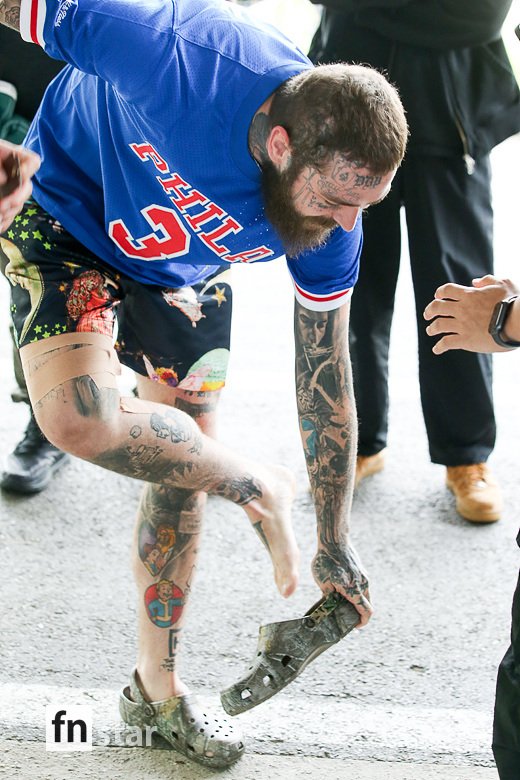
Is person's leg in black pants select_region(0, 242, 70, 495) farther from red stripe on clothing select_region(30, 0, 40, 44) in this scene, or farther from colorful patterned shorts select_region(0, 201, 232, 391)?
red stripe on clothing select_region(30, 0, 40, 44)

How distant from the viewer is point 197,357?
2.43 m

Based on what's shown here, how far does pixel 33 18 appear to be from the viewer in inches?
80.6

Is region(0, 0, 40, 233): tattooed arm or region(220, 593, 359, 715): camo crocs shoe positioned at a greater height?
region(0, 0, 40, 233): tattooed arm

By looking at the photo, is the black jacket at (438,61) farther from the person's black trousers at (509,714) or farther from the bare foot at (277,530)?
the person's black trousers at (509,714)

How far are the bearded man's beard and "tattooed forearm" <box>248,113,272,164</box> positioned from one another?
0.02 metres

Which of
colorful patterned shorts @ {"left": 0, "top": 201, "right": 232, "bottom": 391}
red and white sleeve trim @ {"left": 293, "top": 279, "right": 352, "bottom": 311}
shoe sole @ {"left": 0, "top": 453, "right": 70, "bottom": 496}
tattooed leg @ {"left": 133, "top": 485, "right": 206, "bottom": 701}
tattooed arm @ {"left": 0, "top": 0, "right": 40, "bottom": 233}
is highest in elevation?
tattooed arm @ {"left": 0, "top": 0, "right": 40, "bottom": 233}

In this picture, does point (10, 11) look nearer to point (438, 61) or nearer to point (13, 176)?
point (13, 176)

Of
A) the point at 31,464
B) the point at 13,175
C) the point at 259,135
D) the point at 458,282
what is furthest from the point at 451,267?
the point at 13,175

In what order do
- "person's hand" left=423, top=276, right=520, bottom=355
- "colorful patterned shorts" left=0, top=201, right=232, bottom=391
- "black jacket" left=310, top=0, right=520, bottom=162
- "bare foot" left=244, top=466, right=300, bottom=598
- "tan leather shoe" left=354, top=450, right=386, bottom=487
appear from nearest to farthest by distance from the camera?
"person's hand" left=423, top=276, right=520, bottom=355 → "colorful patterned shorts" left=0, top=201, right=232, bottom=391 → "bare foot" left=244, top=466, right=300, bottom=598 → "black jacket" left=310, top=0, right=520, bottom=162 → "tan leather shoe" left=354, top=450, right=386, bottom=487

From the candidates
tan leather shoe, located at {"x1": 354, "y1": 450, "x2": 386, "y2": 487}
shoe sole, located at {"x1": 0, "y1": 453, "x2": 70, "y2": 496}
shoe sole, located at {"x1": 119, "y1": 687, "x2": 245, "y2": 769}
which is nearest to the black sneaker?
shoe sole, located at {"x1": 0, "y1": 453, "x2": 70, "y2": 496}

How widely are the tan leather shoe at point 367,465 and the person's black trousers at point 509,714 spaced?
63.5 inches

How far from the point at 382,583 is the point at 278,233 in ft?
4.29

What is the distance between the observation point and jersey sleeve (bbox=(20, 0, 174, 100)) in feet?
6.59

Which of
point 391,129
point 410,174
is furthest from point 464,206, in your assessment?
point 391,129
